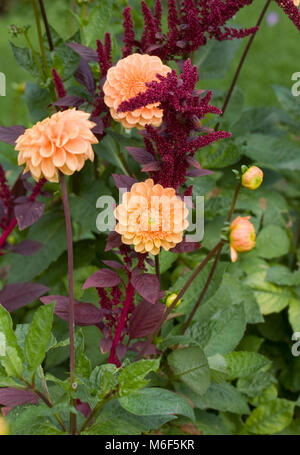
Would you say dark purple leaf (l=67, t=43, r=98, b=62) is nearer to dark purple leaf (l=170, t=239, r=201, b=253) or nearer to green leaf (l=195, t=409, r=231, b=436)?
dark purple leaf (l=170, t=239, r=201, b=253)

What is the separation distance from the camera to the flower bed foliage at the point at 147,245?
655mm

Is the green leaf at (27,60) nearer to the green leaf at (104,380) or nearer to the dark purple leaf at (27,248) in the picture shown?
the dark purple leaf at (27,248)

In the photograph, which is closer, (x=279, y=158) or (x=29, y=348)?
(x=29, y=348)

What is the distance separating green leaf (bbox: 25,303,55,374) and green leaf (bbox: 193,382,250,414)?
38cm

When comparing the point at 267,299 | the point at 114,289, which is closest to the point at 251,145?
the point at 267,299

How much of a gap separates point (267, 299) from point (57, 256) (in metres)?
0.42

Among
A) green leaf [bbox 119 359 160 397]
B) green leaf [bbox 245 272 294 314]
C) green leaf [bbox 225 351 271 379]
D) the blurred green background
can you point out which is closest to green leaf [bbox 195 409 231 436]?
green leaf [bbox 225 351 271 379]

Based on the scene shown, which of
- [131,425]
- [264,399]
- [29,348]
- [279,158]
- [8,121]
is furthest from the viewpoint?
[8,121]

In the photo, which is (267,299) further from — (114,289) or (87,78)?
(87,78)

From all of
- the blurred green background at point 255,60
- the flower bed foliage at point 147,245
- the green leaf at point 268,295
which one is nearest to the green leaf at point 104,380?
the flower bed foliage at point 147,245

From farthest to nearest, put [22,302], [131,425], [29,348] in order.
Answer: [22,302] < [131,425] < [29,348]

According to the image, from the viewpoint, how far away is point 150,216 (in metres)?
0.65

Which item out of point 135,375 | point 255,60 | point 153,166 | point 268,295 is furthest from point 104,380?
point 255,60

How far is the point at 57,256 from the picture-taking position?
1.06m
